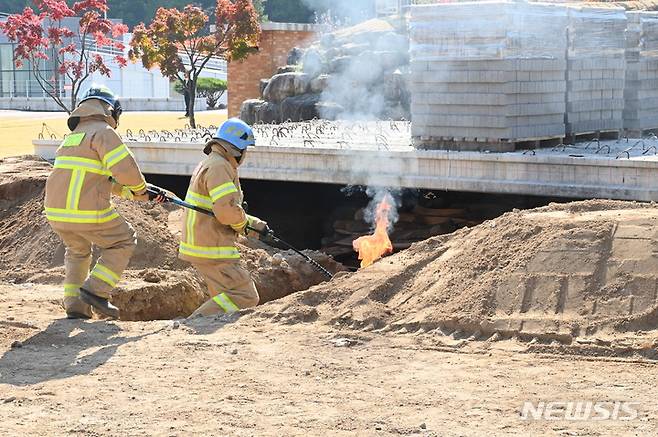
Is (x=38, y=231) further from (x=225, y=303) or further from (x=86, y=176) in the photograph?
(x=225, y=303)

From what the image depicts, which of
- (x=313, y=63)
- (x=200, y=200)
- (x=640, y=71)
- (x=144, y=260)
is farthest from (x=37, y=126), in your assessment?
(x=200, y=200)

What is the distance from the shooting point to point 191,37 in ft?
81.5

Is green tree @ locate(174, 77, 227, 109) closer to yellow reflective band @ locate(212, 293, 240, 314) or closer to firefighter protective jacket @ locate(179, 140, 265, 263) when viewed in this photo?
firefighter protective jacket @ locate(179, 140, 265, 263)

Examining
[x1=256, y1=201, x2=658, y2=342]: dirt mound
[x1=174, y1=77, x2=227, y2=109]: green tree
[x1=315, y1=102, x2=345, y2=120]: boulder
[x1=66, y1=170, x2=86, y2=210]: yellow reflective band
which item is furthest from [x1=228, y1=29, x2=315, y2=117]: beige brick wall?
[x1=256, y1=201, x2=658, y2=342]: dirt mound

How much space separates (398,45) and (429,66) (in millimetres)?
11752

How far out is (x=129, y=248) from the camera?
9.31 metres

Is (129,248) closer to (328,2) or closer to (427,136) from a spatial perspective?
(427,136)

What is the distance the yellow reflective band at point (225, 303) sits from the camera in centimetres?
908

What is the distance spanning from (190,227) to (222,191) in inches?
22.1

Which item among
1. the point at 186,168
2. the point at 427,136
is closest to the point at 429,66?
the point at 427,136

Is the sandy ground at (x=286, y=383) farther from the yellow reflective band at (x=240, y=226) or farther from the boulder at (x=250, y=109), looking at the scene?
the boulder at (x=250, y=109)

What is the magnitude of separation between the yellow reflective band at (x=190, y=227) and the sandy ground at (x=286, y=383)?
0.96m

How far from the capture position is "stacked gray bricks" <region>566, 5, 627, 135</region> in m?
14.2

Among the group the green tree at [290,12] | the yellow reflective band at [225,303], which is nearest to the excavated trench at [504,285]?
the yellow reflective band at [225,303]
